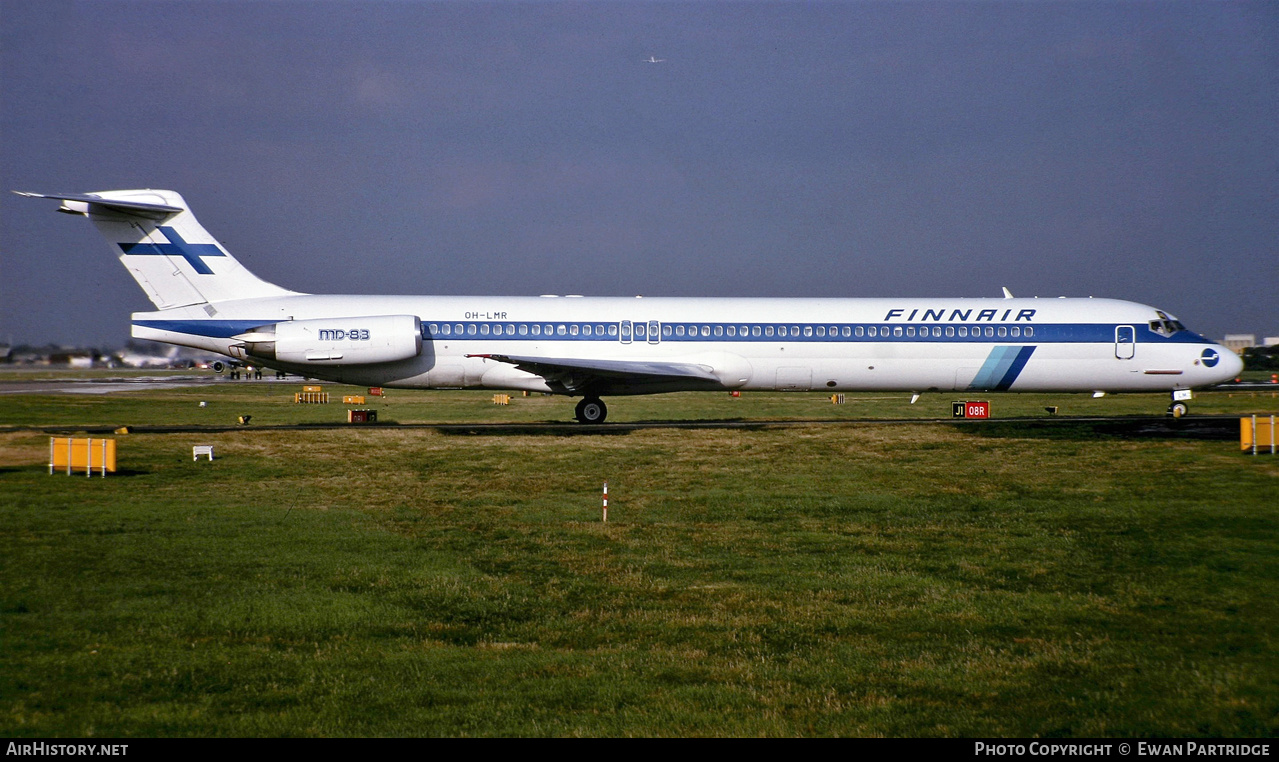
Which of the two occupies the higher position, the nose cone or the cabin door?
the cabin door

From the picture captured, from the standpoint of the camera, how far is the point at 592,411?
2691 cm

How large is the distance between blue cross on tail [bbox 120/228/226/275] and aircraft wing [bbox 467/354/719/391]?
733 centimetres

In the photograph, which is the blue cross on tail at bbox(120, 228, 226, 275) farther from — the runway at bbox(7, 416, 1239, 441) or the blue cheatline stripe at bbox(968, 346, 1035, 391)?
the blue cheatline stripe at bbox(968, 346, 1035, 391)

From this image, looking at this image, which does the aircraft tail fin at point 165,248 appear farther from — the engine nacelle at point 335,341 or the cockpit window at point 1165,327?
the cockpit window at point 1165,327

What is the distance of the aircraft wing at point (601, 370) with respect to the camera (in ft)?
81.6

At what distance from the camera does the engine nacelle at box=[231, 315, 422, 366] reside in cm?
2497

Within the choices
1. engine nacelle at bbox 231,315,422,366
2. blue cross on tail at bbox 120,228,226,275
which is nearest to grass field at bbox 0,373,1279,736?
engine nacelle at bbox 231,315,422,366

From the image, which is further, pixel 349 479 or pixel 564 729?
pixel 349 479

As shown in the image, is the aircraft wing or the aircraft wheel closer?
the aircraft wing

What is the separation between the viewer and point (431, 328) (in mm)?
25953

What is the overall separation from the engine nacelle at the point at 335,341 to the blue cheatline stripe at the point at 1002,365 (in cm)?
1570

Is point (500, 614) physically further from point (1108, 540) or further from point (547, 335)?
point (547, 335)

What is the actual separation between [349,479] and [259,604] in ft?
27.9
